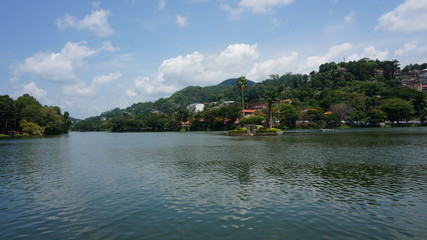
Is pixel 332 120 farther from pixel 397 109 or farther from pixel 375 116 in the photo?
pixel 397 109

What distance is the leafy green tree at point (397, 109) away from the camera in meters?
124

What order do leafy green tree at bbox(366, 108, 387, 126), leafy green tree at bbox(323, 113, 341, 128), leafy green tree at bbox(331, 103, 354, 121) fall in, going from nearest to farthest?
leafy green tree at bbox(366, 108, 387, 126)
leafy green tree at bbox(323, 113, 341, 128)
leafy green tree at bbox(331, 103, 354, 121)

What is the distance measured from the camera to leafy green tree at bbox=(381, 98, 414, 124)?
124 meters

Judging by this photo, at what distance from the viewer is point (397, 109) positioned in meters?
125

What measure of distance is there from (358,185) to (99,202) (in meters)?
17.1

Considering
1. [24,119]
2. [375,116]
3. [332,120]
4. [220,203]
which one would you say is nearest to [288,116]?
[332,120]

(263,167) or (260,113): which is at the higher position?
(260,113)

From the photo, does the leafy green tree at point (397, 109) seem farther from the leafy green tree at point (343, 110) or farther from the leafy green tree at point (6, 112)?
the leafy green tree at point (6, 112)

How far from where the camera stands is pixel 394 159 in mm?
30594

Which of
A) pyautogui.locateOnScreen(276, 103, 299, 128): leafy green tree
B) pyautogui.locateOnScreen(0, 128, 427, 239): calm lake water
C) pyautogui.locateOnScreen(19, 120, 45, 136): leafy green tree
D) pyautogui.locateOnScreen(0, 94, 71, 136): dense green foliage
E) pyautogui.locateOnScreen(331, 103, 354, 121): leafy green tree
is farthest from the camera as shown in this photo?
pyautogui.locateOnScreen(331, 103, 354, 121): leafy green tree

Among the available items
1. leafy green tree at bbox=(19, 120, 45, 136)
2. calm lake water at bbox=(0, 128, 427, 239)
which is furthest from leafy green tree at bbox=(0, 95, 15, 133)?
calm lake water at bbox=(0, 128, 427, 239)

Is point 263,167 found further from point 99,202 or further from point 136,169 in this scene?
point 99,202

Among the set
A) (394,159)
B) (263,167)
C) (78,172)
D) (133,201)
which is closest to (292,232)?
(133,201)

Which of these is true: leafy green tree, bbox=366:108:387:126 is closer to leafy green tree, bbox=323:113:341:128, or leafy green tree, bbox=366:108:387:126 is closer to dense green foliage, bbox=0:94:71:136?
leafy green tree, bbox=323:113:341:128
